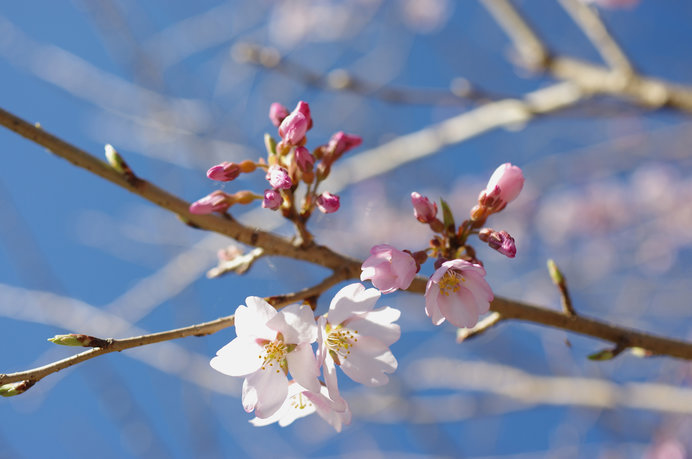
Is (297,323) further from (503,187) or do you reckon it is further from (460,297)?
(503,187)

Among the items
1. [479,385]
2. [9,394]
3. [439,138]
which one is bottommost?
[9,394]

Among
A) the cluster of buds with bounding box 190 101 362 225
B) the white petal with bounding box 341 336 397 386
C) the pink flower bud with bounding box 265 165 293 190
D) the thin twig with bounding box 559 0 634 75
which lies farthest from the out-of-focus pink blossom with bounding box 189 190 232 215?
the thin twig with bounding box 559 0 634 75

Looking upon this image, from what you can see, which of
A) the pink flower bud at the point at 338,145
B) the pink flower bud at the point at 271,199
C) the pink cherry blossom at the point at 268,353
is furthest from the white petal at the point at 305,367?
the pink flower bud at the point at 338,145

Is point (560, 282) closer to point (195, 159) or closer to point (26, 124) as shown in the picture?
point (26, 124)

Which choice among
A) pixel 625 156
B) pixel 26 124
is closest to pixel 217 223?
pixel 26 124

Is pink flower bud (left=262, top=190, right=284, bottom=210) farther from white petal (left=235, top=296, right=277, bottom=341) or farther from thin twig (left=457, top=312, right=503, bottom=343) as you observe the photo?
thin twig (left=457, top=312, right=503, bottom=343)
